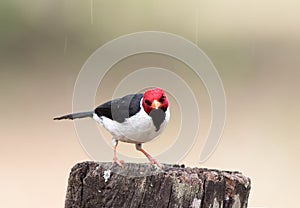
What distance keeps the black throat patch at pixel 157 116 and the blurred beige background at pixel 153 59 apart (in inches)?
84.8

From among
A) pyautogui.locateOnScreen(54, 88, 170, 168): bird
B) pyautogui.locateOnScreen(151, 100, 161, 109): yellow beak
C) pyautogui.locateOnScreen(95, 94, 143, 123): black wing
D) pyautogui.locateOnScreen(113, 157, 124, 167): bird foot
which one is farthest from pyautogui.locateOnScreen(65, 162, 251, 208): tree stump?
pyautogui.locateOnScreen(95, 94, 143, 123): black wing

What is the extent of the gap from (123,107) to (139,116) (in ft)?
0.38

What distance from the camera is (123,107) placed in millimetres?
3486

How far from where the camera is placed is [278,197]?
6.65m

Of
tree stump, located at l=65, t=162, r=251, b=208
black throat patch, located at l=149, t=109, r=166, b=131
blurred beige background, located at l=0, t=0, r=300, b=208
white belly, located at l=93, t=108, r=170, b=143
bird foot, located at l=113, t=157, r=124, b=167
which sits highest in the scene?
blurred beige background, located at l=0, t=0, r=300, b=208

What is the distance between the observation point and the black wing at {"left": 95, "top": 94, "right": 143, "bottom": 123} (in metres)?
3.43

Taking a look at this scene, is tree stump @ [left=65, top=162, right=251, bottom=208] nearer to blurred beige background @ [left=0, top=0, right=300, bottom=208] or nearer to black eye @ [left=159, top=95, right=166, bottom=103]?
Answer: black eye @ [left=159, top=95, right=166, bottom=103]

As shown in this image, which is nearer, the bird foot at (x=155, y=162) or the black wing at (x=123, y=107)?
the bird foot at (x=155, y=162)

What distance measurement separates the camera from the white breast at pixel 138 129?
337cm

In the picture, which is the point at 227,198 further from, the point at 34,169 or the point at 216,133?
the point at 34,169

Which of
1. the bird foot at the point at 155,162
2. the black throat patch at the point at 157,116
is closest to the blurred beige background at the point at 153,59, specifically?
the black throat patch at the point at 157,116

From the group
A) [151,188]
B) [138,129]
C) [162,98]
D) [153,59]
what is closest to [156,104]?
[162,98]

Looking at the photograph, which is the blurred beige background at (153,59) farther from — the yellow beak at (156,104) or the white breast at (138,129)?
the yellow beak at (156,104)

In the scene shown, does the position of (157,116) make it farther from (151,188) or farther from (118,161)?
A: (151,188)
